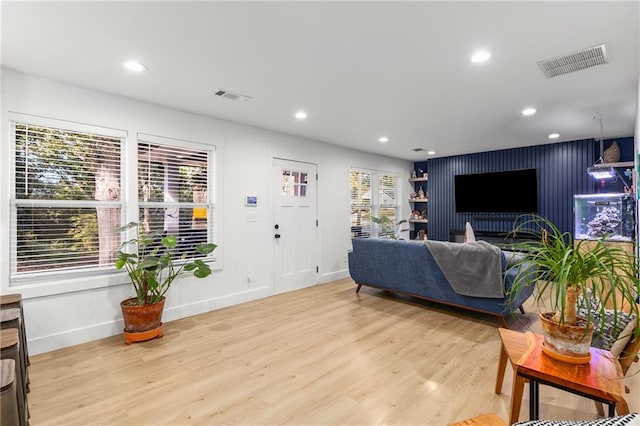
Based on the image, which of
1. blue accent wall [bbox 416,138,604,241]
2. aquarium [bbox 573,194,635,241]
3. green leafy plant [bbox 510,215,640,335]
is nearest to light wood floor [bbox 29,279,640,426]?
green leafy plant [bbox 510,215,640,335]

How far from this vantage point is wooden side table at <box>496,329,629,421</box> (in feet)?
4.33

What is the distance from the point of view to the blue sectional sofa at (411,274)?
11.6 ft

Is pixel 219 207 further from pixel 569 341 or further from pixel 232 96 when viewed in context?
pixel 569 341

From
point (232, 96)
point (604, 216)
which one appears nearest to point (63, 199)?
point (232, 96)

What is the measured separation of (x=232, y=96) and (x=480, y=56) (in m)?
2.36

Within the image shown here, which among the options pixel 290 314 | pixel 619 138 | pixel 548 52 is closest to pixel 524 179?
pixel 619 138

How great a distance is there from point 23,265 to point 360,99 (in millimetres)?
3588

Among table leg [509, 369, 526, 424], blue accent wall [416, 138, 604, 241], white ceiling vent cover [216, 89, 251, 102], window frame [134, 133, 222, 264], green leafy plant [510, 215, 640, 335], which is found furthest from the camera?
blue accent wall [416, 138, 604, 241]

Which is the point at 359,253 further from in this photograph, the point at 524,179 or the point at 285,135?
the point at 524,179

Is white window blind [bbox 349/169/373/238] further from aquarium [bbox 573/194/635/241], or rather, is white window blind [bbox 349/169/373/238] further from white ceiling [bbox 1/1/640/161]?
aquarium [bbox 573/194/635/241]

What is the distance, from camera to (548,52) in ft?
8.15

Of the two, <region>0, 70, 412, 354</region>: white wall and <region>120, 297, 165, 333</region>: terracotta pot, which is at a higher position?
<region>0, 70, 412, 354</region>: white wall

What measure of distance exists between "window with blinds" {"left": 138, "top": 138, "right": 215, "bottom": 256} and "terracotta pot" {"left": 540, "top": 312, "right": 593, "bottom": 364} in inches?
142

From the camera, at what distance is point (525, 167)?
6.07 m
